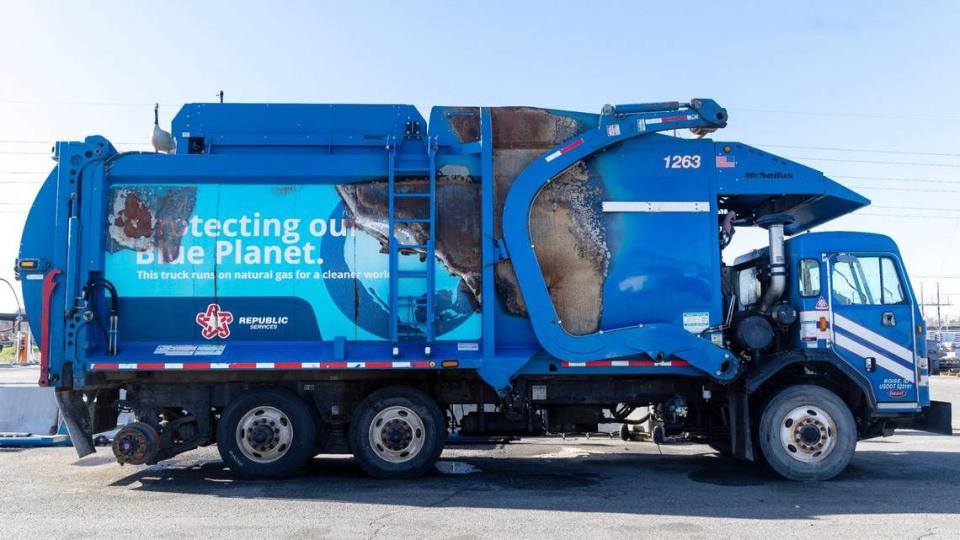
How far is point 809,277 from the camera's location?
8422mm

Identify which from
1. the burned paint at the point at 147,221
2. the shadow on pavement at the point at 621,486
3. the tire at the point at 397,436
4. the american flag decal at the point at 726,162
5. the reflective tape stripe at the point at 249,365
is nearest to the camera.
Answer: the shadow on pavement at the point at 621,486

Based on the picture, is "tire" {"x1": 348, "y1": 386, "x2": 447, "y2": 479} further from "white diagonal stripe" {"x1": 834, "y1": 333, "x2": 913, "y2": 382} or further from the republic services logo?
"white diagonal stripe" {"x1": 834, "y1": 333, "x2": 913, "y2": 382}

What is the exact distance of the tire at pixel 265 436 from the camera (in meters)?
8.09

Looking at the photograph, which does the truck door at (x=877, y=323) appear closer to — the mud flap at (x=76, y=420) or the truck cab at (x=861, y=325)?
the truck cab at (x=861, y=325)

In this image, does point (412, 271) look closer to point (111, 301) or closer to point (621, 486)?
point (621, 486)

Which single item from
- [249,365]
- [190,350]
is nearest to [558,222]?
[249,365]

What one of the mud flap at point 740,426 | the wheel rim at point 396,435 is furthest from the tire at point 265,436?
the mud flap at point 740,426

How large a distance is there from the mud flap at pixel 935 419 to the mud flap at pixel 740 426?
1.91 meters

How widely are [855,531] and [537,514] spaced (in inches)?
99.6

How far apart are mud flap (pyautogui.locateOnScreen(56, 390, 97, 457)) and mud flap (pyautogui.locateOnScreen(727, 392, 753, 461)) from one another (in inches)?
276

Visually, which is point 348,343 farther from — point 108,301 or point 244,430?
point 108,301

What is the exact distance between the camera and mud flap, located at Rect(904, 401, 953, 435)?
8.20 meters

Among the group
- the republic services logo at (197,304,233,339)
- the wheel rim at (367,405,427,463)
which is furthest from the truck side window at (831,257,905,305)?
the republic services logo at (197,304,233,339)

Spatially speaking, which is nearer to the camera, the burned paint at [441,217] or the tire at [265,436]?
the tire at [265,436]
